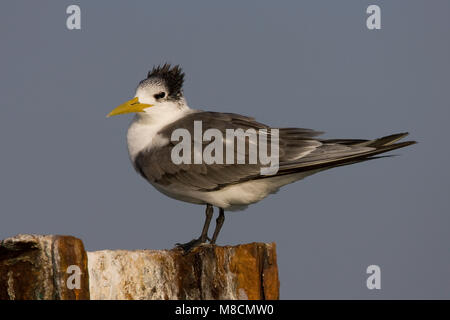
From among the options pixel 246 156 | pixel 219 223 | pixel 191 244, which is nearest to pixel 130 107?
pixel 246 156

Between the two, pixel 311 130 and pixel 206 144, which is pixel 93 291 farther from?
pixel 311 130

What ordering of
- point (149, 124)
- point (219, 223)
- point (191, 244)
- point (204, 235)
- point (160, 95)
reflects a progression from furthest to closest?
point (160, 95) < point (149, 124) < point (219, 223) < point (204, 235) < point (191, 244)

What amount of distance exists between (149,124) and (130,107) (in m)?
0.34

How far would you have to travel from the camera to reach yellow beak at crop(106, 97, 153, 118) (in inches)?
365

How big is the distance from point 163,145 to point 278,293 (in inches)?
115

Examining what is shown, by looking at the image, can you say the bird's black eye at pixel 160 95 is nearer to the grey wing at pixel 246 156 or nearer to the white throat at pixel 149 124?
the white throat at pixel 149 124

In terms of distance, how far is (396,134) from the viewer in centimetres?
814

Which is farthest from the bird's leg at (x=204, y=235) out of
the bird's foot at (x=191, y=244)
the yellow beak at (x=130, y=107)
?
the yellow beak at (x=130, y=107)

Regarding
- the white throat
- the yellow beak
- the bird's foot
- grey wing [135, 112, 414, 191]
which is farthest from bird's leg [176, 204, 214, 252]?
the yellow beak

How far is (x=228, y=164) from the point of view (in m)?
8.62

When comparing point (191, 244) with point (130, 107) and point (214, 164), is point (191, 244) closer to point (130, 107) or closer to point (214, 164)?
point (214, 164)

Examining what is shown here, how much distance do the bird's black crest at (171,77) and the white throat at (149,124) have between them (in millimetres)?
203

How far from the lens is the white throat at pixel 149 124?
9.28 metres
